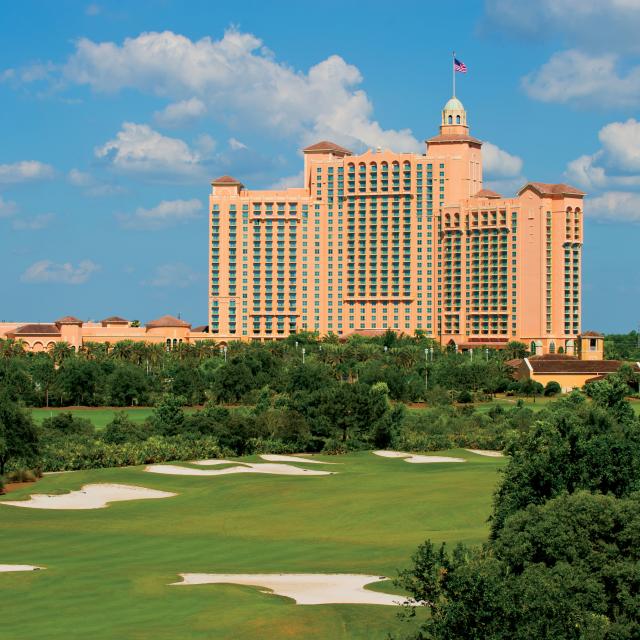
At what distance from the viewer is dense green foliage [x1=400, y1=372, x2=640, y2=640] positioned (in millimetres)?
31922

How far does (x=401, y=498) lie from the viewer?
234 feet

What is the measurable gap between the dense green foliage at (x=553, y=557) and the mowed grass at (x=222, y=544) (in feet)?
14.2

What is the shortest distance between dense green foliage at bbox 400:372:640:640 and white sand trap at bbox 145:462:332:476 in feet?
118

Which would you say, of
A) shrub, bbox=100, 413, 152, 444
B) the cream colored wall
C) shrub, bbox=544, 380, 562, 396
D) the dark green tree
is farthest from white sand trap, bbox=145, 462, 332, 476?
the cream colored wall

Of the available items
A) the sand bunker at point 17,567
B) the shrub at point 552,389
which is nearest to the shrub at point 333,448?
the sand bunker at point 17,567

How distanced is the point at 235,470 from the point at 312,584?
4342 cm

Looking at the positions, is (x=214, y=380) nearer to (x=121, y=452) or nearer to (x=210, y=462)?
(x=210, y=462)

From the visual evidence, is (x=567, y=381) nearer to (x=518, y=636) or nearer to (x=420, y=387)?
(x=420, y=387)

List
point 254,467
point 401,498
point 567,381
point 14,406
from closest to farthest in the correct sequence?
1. point 401,498
2. point 14,406
3. point 254,467
4. point 567,381

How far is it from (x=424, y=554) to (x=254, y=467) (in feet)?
194

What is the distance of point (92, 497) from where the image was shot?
244 ft

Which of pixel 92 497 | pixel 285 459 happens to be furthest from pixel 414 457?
pixel 92 497

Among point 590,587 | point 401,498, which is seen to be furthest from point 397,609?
point 401,498

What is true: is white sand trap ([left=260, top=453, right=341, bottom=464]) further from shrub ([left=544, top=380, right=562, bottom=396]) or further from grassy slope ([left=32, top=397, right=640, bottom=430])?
shrub ([left=544, top=380, right=562, bottom=396])
